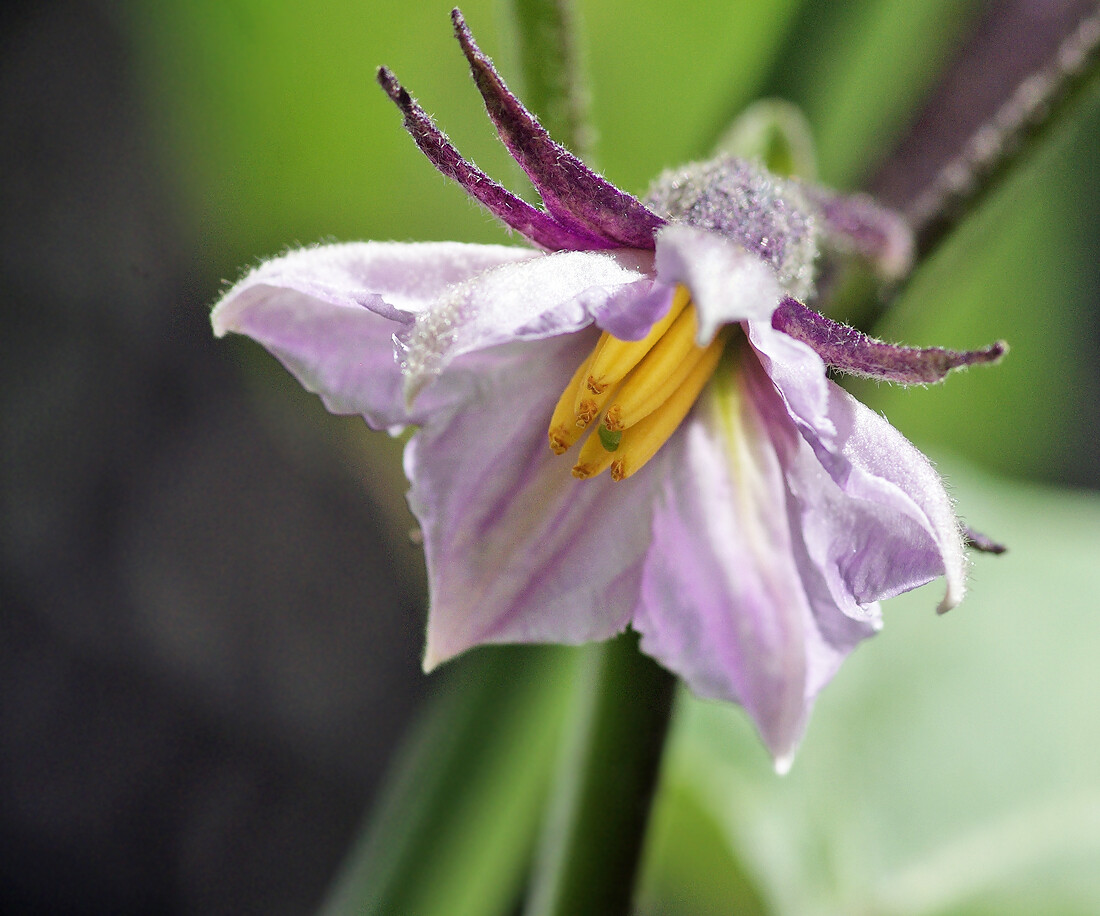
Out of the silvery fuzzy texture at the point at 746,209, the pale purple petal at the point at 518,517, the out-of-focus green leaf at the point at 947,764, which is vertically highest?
the silvery fuzzy texture at the point at 746,209

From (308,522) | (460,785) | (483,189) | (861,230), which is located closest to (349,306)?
(483,189)

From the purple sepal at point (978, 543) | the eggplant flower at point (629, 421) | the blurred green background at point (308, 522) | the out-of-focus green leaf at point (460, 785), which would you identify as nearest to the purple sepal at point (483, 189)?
the eggplant flower at point (629, 421)

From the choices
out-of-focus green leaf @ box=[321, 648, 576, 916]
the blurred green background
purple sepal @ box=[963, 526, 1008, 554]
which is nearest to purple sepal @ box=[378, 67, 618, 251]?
purple sepal @ box=[963, 526, 1008, 554]

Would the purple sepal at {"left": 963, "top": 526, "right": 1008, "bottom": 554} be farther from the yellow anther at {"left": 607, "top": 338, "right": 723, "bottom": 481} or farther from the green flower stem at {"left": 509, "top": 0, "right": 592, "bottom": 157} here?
the green flower stem at {"left": 509, "top": 0, "right": 592, "bottom": 157}

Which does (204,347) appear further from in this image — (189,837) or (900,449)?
(900,449)

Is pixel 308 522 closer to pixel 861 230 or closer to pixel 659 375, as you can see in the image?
pixel 861 230

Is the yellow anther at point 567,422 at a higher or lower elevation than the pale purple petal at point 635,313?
lower

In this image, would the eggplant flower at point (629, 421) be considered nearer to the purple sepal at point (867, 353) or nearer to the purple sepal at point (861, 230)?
the purple sepal at point (867, 353)
